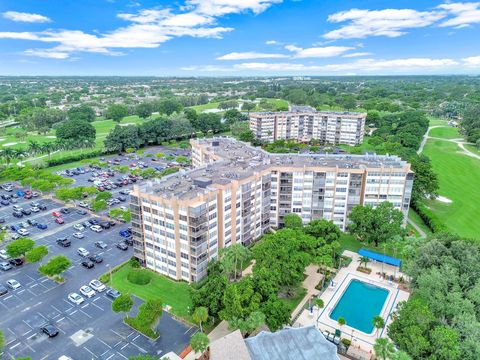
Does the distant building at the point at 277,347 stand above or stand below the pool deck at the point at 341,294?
above

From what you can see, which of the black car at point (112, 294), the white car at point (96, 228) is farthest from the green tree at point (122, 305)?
the white car at point (96, 228)

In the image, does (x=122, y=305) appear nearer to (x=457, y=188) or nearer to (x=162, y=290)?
(x=162, y=290)

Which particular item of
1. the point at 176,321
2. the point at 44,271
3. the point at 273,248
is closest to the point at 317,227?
the point at 273,248

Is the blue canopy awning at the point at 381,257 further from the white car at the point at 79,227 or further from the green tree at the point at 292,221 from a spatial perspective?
the white car at the point at 79,227

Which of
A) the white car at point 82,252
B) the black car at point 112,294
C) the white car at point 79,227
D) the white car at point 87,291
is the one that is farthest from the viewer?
the white car at point 79,227

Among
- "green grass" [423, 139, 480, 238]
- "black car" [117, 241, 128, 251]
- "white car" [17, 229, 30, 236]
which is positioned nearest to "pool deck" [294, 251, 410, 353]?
"green grass" [423, 139, 480, 238]

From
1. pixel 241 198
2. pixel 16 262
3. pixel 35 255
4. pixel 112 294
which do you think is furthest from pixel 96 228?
pixel 241 198
